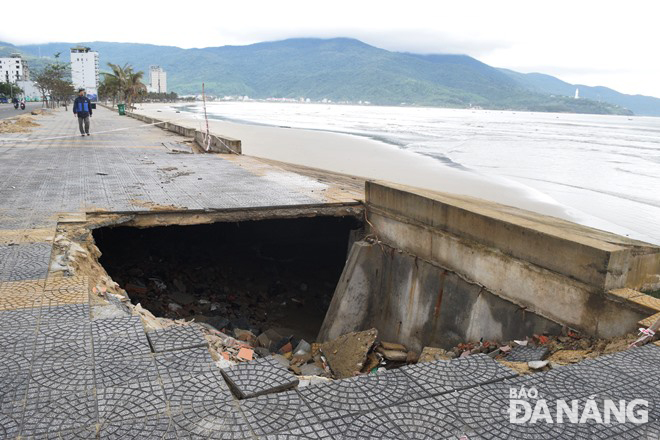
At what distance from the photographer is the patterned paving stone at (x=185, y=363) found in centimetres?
346

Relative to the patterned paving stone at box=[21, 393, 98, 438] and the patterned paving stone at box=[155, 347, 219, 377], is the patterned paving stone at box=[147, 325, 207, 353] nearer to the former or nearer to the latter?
the patterned paving stone at box=[155, 347, 219, 377]

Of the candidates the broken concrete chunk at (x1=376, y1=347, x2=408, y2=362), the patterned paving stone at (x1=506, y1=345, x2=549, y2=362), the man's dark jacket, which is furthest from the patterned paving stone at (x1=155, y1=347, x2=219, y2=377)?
the man's dark jacket

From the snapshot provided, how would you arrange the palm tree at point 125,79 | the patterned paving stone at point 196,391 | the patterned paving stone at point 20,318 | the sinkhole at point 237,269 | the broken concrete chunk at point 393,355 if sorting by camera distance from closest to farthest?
the patterned paving stone at point 196,391 < the patterned paving stone at point 20,318 < the broken concrete chunk at point 393,355 < the sinkhole at point 237,269 < the palm tree at point 125,79

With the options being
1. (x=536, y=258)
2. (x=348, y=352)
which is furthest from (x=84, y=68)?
(x=536, y=258)

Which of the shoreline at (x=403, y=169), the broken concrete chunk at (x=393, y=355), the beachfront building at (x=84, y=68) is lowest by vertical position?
the broken concrete chunk at (x=393, y=355)

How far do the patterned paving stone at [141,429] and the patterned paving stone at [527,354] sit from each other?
312cm

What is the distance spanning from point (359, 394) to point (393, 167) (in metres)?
17.6

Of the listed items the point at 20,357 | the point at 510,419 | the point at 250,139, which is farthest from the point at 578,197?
the point at 250,139

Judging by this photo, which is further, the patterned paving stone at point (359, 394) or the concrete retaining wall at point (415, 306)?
the concrete retaining wall at point (415, 306)

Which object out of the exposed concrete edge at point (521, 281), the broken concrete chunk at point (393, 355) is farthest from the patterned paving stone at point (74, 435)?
the broken concrete chunk at point (393, 355)

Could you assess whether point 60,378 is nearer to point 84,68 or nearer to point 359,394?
point 359,394

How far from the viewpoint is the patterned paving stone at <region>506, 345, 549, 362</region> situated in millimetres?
4683

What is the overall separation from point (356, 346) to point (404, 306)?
1425 mm

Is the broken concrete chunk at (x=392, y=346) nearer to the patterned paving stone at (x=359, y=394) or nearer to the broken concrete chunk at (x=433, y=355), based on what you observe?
the broken concrete chunk at (x=433, y=355)
